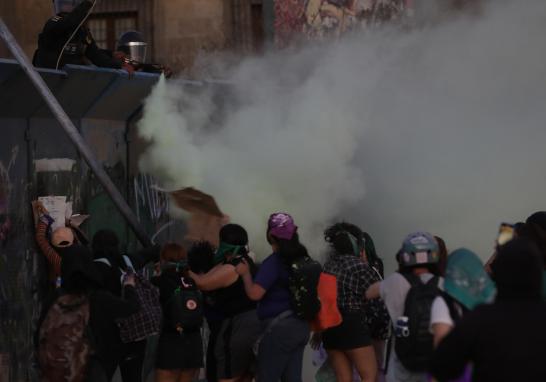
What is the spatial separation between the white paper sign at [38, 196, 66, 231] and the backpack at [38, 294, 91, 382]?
59.4 inches

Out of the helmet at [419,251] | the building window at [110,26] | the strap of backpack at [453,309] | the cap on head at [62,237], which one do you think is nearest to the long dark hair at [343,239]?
the cap on head at [62,237]

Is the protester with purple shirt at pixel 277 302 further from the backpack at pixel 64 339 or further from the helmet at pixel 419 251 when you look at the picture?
the helmet at pixel 419 251

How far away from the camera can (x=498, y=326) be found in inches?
167

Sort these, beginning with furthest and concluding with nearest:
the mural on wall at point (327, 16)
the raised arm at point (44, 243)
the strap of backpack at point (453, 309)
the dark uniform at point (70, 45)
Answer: the mural on wall at point (327, 16) → the dark uniform at point (70, 45) → the raised arm at point (44, 243) → the strap of backpack at point (453, 309)

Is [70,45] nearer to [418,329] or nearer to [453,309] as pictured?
[418,329]

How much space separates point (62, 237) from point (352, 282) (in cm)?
195

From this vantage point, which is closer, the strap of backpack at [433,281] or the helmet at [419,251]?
the strap of backpack at [433,281]

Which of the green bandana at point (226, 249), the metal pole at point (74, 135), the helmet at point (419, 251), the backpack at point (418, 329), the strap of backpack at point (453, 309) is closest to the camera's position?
the strap of backpack at point (453, 309)

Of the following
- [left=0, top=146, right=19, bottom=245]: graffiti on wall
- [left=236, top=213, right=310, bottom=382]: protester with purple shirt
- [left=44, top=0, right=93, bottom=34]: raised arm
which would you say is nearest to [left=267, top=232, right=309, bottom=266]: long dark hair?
[left=236, top=213, right=310, bottom=382]: protester with purple shirt

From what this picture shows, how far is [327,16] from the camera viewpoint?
17016 mm

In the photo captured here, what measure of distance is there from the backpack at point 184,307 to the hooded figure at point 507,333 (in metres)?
3.38

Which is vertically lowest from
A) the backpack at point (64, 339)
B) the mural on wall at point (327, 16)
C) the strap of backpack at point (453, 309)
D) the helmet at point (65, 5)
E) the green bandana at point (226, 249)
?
the backpack at point (64, 339)

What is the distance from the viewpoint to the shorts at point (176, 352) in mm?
7570

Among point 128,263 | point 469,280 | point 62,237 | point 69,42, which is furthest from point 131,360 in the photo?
point 469,280
